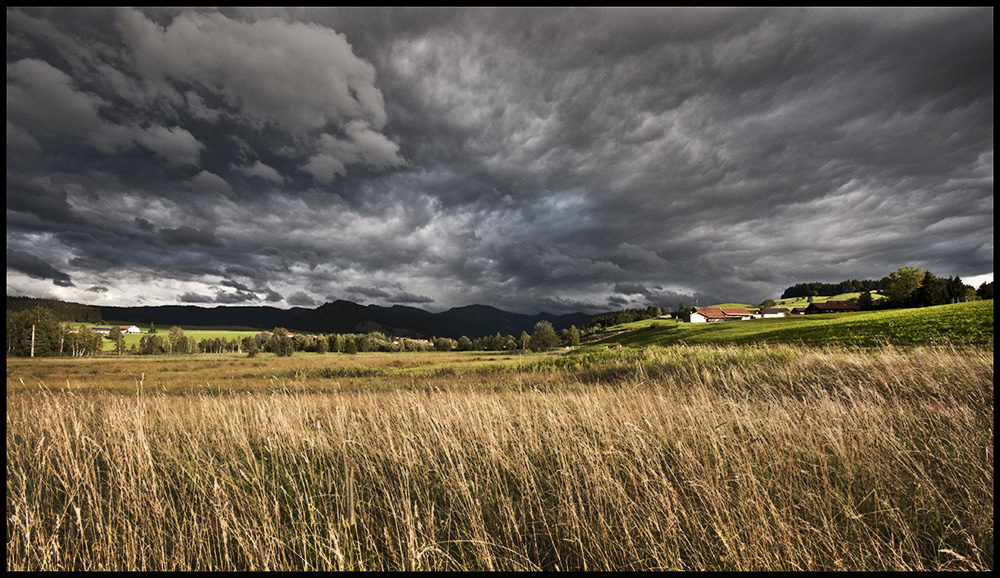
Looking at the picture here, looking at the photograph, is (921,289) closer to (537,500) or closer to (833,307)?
(833,307)

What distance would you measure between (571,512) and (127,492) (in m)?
5.46

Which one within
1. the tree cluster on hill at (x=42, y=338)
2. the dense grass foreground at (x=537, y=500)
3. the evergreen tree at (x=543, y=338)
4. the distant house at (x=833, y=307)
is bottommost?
the evergreen tree at (x=543, y=338)

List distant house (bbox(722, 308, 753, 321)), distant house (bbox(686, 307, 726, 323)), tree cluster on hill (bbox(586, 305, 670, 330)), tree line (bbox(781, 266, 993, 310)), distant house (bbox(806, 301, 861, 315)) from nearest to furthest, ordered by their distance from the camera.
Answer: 1. tree line (bbox(781, 266, 993, 310))
2. distant house (bbox(806, 301, 861, 315))
3. distant house (bbox(686, 307, 726, 323))
4. distant house (bbox(722, 308, 753, 321))
5. tree cluster on hill (bbox(586, 305, 670, 330))

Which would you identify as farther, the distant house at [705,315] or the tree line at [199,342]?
the distant house at [705,315]

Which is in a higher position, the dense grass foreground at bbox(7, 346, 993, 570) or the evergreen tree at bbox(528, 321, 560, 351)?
the dense grass foreground at bbox(7, 346, 993, 570)

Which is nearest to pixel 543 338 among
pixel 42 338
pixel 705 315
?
pixel 705 315

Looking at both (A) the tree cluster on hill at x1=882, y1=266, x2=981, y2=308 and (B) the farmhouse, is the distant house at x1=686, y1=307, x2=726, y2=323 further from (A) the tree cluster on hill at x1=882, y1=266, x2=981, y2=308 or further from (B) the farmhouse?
(A) the tree cluster on hill at x1=882, y1=266, x2=981, y2=308

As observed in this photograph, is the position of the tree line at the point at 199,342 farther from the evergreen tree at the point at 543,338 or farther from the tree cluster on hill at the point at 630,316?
the tree cluster on hill at the point at 630,316

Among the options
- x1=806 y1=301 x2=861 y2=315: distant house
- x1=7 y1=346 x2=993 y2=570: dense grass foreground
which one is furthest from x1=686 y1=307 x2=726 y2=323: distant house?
x1=7 y1=346 x2=993 y2=570: dense grass foreground

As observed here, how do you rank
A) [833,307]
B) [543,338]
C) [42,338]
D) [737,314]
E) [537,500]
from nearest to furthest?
[537,500] < [42,338] < [543,338] < [833,307] < [737,314]

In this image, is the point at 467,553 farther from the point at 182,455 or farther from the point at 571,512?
the point at 182,455

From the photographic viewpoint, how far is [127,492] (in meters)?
4.80

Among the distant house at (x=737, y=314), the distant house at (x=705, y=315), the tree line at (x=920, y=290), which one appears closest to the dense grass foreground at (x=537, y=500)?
the tree line at (x=920, y=290)

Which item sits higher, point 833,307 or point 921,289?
point 921,289
